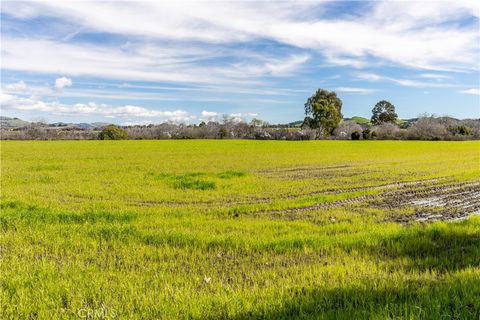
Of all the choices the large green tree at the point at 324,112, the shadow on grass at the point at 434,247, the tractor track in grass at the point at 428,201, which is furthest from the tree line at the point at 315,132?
the shadow on grass at the point at 434,247

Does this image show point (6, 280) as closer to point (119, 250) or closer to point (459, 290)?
point (119, 250)

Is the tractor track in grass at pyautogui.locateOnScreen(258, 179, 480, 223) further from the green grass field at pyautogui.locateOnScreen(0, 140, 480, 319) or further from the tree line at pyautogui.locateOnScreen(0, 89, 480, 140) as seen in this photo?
the tree line at pyautogui.locateOnScreen(0, 89, 480, 140)

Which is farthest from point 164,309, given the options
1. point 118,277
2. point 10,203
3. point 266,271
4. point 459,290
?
point 10,203

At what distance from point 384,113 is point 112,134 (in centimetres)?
8455

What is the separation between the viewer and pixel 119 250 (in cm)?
817

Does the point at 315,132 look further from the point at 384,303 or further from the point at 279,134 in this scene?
the point at 384,303

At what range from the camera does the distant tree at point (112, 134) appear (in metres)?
97.2

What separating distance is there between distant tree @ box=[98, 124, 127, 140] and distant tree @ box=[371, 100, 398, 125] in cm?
7956

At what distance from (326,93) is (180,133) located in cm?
4290

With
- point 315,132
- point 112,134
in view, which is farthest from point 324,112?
point 112,134

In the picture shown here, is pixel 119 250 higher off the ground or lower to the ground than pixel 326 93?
lower

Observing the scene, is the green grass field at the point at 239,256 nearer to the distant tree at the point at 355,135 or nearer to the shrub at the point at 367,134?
the distant tree at the point at 355,135

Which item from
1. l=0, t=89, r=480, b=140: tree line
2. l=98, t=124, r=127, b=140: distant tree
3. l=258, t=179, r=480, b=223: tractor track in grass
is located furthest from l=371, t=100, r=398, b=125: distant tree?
l=258, t=179, r=480, b=223: tractor track in grass

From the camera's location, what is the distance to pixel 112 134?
3821 inches
